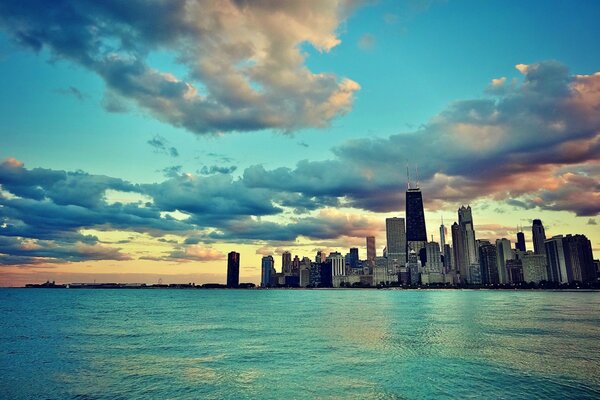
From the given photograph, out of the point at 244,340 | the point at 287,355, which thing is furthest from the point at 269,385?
the point at 244,340

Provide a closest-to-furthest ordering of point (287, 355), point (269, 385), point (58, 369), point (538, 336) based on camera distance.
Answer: point (269, 385)
point (58, 369)
point (287, 355)
point (538, 336)

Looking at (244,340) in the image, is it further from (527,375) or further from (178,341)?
(527,375)

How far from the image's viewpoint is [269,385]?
41750mm

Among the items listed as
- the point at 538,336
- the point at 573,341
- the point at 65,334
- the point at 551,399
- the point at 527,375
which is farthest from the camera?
the point at 65,334

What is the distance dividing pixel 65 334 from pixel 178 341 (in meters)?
31.8

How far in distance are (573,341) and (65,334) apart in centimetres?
10642

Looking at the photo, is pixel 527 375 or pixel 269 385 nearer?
pixel 269 385

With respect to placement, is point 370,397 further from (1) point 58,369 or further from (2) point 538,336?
(2) point 538,336

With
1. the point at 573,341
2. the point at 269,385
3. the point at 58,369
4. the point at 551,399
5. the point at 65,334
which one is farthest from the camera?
the point at 65,334

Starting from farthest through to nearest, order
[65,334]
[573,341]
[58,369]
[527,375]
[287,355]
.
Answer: [65,334] → [573,341] → [287,355] → [58,369] → [527,375]

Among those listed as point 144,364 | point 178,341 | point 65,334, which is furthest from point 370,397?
point 65,334

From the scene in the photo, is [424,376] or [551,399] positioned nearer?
[551,399]

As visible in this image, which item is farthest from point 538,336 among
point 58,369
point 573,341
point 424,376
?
point 58,369

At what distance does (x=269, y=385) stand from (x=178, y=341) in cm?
3767
